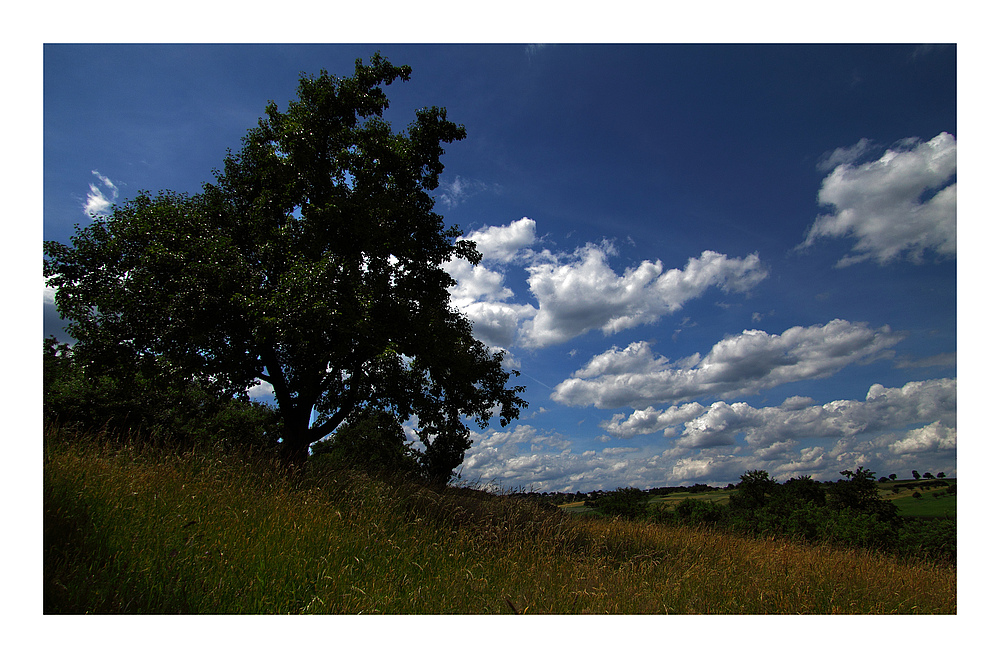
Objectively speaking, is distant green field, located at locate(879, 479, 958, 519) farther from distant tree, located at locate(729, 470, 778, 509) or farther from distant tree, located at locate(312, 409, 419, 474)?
distant tree, located at locate(312, 409, 419, 474)

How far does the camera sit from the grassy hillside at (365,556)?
4117mm

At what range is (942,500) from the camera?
34.2ft

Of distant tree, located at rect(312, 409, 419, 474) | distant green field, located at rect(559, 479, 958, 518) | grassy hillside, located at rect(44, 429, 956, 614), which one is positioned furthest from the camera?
distant tree, located at rect(312, 409, 419, 474)

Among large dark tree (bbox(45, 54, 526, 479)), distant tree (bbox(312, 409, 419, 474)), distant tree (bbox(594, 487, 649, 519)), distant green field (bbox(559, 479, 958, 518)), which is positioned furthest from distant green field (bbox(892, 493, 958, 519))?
distant tree (bbox(312, 409, 419, 474))

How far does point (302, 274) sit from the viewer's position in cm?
1027

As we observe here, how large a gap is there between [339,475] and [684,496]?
36.3 feet

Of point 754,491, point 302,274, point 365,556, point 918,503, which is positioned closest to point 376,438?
point 302,274

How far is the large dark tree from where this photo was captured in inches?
422

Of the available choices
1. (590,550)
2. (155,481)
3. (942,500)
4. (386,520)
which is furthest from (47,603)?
(942,500)

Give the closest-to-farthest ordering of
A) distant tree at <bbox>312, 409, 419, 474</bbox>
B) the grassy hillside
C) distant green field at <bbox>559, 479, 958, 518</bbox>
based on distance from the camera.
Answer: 1. the grassy hillside
2. distant green field at <bbox>559, 479, 958, 518</bbox>
3. distant tree at <bbox>312, 409, 419, 474</bbox>

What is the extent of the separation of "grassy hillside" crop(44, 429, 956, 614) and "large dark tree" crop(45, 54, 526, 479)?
145 inches

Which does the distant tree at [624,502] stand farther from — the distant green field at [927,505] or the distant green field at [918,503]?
the distant green field at [927,505]

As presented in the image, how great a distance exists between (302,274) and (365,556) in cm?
711

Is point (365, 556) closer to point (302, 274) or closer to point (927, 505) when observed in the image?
point (302, 274)
